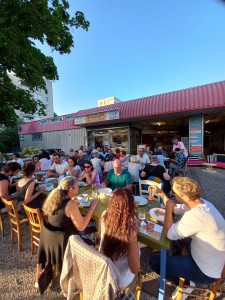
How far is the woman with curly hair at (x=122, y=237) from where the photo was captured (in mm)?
1411

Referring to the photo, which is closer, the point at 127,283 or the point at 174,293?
the point at 127,283

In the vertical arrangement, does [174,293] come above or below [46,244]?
below

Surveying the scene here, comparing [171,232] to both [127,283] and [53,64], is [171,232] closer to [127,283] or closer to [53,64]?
[127,283]

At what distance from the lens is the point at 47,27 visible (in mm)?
4871

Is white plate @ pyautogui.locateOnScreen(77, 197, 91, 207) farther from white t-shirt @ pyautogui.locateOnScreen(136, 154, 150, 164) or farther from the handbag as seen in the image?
white t-shirt @ pyautogui.locateOnScreen(136, 154, 150, 164)

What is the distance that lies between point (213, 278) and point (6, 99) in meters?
7.98

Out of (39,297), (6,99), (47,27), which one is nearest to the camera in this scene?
(39,297)

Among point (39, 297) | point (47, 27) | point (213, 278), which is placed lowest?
point (39, 297)

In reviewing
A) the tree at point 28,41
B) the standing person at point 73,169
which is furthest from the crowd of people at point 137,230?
the tree at point 28,41

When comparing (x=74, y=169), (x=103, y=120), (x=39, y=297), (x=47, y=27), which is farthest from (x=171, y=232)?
(x=103, y=120)

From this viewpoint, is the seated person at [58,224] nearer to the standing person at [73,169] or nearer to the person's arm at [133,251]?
the person's arm at [133,251]

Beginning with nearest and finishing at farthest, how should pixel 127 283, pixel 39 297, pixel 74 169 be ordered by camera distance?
pixel 127 283
pixel 39 297
pixel 74 169

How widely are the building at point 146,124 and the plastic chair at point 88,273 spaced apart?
8931 mm

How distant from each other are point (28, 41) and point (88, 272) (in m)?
6.93
